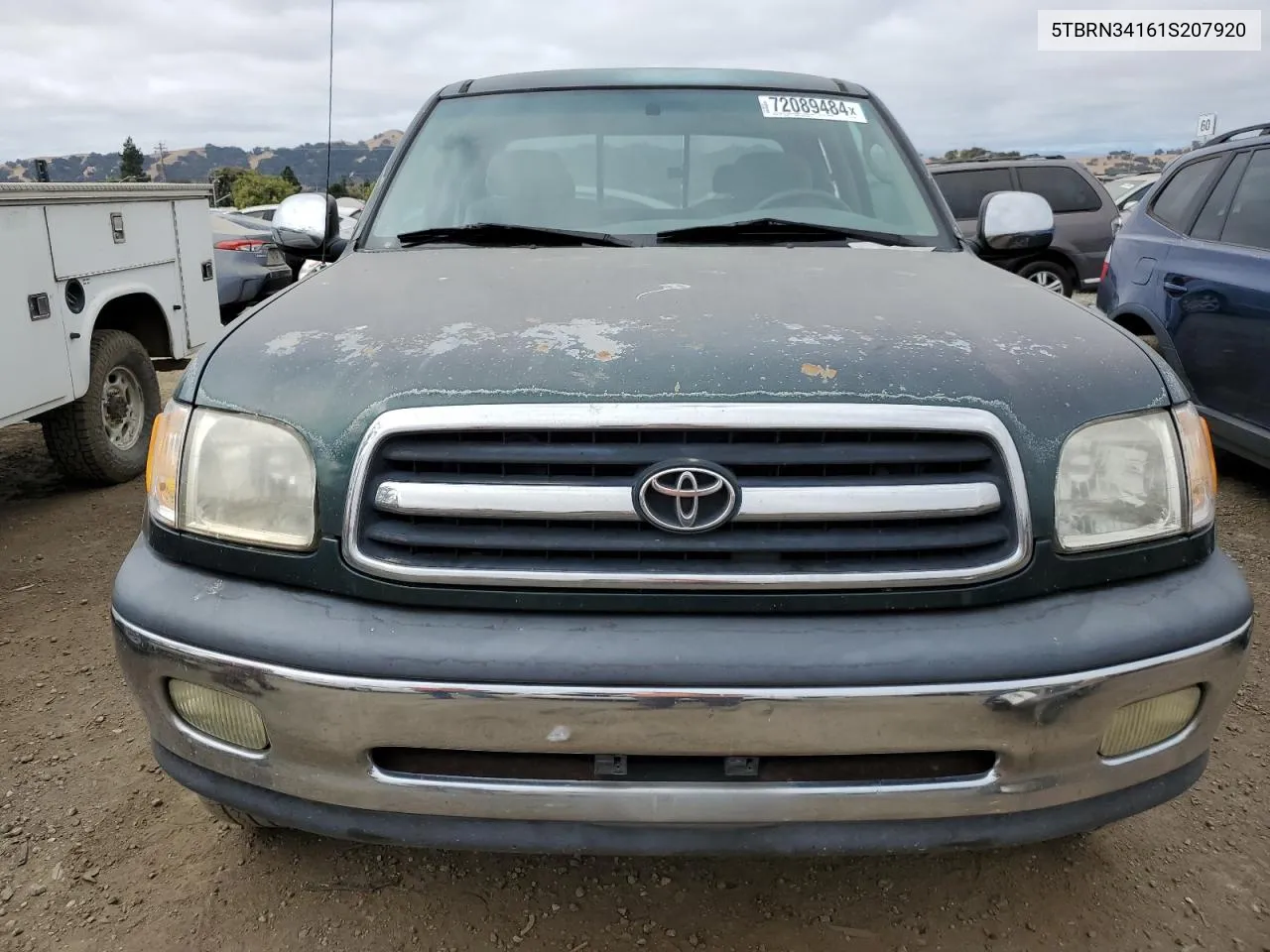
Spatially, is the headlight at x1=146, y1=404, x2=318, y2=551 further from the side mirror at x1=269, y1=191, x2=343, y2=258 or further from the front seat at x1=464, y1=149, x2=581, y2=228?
the side mirror at x1=269, y1=191, x2=343, y2=258

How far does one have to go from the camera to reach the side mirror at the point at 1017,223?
295 cm

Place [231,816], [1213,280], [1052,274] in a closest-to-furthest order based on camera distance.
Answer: [231,816], [1213,280], [1052,274]

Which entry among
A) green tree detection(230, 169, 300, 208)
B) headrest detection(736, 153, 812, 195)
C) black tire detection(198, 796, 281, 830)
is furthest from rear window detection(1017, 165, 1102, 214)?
green tree detection(230, 169, 300, 208)

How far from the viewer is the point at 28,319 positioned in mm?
4211

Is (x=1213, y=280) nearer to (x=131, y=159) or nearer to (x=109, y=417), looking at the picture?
(x=109, y=417)

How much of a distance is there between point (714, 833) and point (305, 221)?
2.33 m

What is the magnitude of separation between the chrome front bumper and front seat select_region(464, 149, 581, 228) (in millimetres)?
1523

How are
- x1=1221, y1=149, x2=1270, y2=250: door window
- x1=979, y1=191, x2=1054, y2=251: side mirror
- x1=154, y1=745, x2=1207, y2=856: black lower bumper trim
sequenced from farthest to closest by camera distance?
x1=1221, y1=149, x2=1270, y2=250: door window
x1=979, y1=191, x2=1054, y2=251: side mirror
x1=154, y1=745, x2=1207, y2=856: black lower bumper trim

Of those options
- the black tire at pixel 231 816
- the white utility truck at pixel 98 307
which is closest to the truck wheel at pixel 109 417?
the white utility truck at pixel 98 307

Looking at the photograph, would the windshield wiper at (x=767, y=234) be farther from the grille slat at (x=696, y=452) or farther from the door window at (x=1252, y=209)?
the door window at (x=1252, y=209)

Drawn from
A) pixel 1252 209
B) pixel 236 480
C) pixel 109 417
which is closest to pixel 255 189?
pixel 109 417

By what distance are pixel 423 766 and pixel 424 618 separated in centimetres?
26

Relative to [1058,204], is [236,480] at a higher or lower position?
lower

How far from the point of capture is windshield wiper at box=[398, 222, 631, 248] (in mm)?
2588
